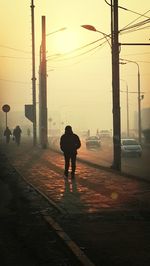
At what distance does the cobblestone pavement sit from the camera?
919 centimetres

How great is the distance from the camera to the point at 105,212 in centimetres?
1336

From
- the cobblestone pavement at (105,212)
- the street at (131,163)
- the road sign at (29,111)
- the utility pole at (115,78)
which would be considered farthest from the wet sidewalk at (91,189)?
the road sign at (29,111)

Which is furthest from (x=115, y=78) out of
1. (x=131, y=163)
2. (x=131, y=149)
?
(x=131, y=149)

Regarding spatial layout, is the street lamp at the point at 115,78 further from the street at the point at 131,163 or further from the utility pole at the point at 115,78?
the street at the point at 131,163

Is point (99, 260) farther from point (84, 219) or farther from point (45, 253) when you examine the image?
point (84, 219)

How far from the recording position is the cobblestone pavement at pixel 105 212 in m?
9.19

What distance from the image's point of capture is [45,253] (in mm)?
9094

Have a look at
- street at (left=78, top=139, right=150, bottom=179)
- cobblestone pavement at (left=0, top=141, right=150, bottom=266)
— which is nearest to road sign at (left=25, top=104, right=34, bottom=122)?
street at (left=78, top=139, right=150, bottom=179)

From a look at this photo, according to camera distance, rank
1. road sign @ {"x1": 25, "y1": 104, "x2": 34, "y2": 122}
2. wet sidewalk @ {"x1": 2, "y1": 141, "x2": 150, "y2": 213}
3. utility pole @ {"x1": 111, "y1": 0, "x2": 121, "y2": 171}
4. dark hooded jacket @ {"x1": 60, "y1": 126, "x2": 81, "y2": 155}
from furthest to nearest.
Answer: road sign @ {"x1": 25, "y1": 104, "x2": 34, "y2": 122} < utility pole @ {"x1": 111, "y1": 0, "x2": 121, "y2": 171} < dark hooded jacket @ {"x1": 60, "y1": 126, "x2": 81, "y2": 155} < wet sidewalk @ {"x1": 2, "y1": 141, "x2": 150, "y2": 213}

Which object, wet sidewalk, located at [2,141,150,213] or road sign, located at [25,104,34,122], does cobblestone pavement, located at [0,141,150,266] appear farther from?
road sign, located at [25,104,34,122]

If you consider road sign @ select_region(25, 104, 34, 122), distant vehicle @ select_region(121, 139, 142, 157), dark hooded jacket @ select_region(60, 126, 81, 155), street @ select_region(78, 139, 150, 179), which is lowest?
street @ select_region(78, 139, 150, 179)

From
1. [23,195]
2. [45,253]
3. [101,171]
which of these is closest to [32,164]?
[101,171]

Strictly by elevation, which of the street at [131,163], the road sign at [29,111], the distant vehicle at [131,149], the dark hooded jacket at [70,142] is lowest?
the street at [131,163]

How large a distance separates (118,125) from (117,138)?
0.56 metres
